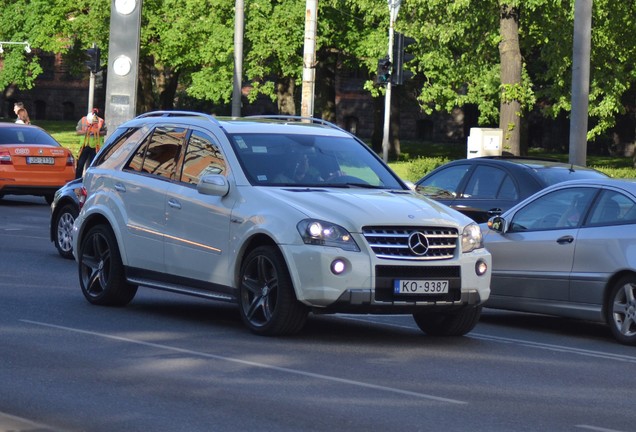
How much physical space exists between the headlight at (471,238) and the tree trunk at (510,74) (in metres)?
21.8

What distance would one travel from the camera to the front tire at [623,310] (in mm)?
11742

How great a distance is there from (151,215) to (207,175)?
99 cm

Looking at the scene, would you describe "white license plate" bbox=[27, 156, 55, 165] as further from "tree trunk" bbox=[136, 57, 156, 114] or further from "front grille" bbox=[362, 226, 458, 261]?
"tree trunk" bbox=[136, 57, 156, 114]

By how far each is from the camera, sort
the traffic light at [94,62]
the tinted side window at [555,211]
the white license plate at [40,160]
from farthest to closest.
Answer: the traffic light at [94,62], the white license plate at [40,160], the tinted side window at [555,211]

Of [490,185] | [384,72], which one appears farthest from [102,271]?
[384,72]

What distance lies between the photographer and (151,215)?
12461 millimetres

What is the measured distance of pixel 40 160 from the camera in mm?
28141

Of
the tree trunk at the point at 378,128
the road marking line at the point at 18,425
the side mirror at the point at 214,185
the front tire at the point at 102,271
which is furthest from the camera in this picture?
the tree trunk at the point at 378,128

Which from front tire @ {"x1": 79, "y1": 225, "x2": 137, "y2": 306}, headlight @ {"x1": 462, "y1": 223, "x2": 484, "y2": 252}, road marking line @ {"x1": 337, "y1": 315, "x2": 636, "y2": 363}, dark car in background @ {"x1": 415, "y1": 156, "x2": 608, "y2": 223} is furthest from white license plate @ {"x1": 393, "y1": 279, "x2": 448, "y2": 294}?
dark car in background @ {"x1": 415, "y1": 156, "x2": 608, "y2": 223}

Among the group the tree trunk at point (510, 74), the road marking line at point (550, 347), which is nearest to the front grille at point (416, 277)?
the road marking line at point (550, 347)

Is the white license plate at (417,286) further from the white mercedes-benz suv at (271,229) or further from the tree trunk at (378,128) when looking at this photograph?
the tree trunk at (378,128)

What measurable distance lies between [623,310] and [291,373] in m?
3.62

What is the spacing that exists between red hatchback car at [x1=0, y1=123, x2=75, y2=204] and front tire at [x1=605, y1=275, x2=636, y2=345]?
692 inches

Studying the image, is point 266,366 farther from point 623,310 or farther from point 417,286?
point 623,310
